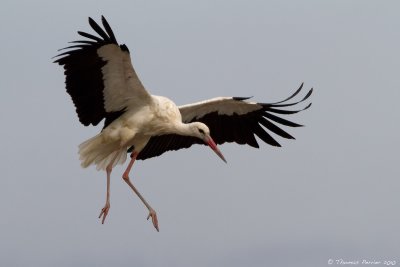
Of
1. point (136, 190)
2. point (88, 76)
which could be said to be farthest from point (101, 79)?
point (136, 190)

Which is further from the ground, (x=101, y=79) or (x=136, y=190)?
(x=101, y=79)

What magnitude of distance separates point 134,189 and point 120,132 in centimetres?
106

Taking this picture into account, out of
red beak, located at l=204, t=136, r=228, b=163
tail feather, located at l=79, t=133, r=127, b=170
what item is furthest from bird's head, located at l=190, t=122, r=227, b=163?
tail feather, located at l=79, t=133, r=127, b=170

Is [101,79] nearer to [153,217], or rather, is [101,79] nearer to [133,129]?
[133,129]

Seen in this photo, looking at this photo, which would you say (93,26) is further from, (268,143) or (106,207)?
(268,143)

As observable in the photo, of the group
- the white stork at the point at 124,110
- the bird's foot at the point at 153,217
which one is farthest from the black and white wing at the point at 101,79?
the bird's foot at the point at 153,217

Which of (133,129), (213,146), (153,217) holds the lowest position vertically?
(153,217)

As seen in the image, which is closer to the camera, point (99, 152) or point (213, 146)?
point (213, 146)

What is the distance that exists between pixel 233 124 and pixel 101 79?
2465 millimetres

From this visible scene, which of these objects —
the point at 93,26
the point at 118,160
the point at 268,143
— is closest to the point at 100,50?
the point at 93,26

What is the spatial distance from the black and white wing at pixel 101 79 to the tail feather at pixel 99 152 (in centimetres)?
25

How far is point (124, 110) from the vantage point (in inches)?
630

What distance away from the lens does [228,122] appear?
56.9 ft

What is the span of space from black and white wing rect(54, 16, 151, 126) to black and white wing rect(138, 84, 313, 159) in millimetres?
1221
